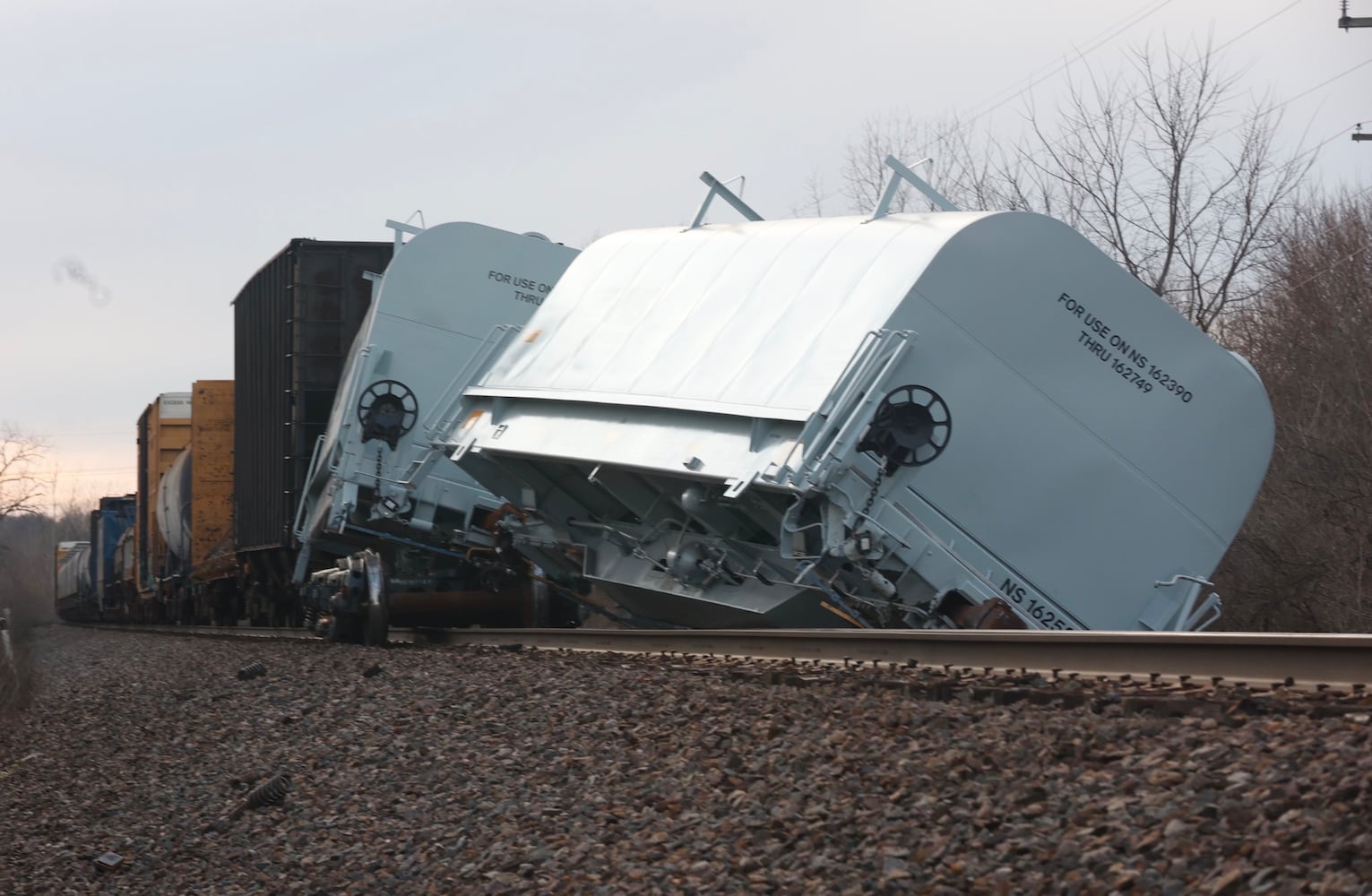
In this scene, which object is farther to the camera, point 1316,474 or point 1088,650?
point 1316,474

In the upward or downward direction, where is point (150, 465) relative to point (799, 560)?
upward

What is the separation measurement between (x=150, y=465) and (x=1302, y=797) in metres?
27.6

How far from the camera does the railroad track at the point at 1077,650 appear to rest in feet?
16.3

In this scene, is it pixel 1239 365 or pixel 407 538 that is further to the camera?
pixel 407 538

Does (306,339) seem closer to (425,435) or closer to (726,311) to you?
(425,435)

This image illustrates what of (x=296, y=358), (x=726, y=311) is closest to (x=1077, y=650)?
(x=726, y=311)

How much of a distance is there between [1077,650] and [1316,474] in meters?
9.78

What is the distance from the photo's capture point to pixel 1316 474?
48.1 ft

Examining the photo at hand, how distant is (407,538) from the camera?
1408 cm

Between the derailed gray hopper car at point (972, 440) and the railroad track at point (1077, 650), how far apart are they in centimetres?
71

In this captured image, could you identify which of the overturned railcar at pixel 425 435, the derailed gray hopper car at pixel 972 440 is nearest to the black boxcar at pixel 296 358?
the overturned railcar at pixel 425 435

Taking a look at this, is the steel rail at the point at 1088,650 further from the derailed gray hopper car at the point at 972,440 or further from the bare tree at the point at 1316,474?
the bare tree at the point at 1316,474

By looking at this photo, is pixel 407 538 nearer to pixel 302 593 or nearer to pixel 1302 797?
pixel 302 593

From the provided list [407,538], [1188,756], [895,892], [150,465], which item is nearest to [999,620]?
[1188,756]
